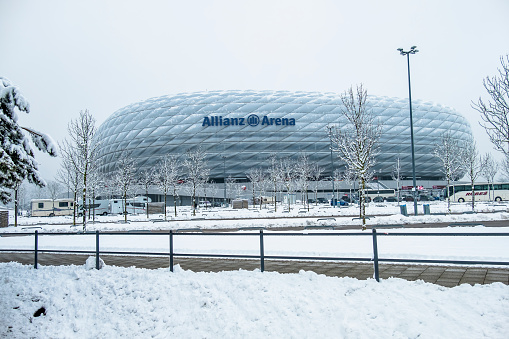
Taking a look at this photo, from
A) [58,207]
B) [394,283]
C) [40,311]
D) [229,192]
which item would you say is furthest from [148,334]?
[229,192]

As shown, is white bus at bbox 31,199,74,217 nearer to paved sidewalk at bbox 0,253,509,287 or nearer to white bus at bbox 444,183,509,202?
paved sidewalk at bbox 0,253,509,287

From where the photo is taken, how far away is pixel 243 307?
232 inches

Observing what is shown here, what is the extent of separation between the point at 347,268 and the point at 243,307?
292 centimetres

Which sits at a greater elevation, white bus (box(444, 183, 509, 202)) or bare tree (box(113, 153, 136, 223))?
bare tree (box(113, 153, 136, 223))

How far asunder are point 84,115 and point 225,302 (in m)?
22.7

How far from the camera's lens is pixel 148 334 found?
5797mm

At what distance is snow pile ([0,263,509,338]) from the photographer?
16.3ft

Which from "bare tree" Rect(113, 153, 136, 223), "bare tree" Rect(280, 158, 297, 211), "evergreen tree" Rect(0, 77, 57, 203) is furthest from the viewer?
"bare tree" Rect(280, 158, 297, 211)

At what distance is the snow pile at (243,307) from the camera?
16.3 ft

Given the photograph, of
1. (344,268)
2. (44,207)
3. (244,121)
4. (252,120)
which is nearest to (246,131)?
(244,121)

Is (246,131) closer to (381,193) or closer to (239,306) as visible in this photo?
(381,193)

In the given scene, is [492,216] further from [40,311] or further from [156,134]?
[156,134]

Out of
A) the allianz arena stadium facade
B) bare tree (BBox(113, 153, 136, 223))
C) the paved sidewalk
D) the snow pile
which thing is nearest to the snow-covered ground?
the snow pile

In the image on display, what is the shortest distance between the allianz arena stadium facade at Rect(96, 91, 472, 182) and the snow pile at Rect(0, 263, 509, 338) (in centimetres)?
6619
